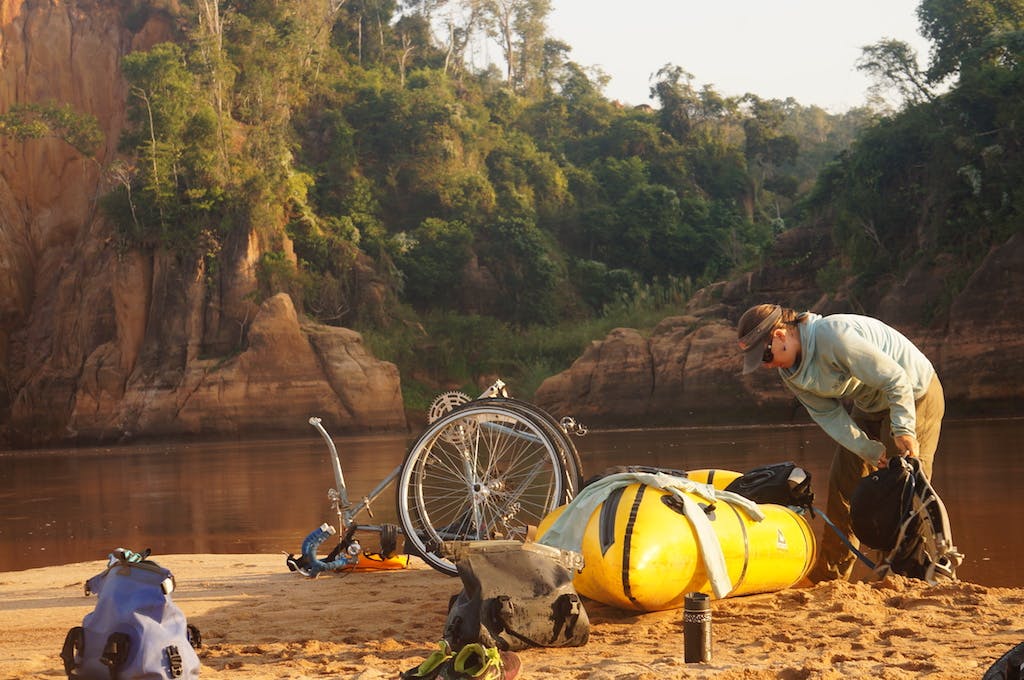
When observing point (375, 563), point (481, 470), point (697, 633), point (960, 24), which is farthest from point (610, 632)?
point (960, 24)

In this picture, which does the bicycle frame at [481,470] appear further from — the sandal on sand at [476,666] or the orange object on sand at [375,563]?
the sandal on sand at [476,666]

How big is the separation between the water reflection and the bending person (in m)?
1.03

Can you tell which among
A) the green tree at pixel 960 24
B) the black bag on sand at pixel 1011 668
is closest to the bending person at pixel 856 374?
the black bag on sand at pixel 1011 668

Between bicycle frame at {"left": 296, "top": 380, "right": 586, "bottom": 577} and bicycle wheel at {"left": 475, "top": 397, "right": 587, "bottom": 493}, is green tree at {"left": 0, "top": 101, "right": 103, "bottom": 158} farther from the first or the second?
bicycle wheel at {"left": 475, "top": 397, "right": 587, "bottom": 493}

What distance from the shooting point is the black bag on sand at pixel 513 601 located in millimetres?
4355

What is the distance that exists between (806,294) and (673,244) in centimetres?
1311

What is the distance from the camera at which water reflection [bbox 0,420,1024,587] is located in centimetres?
853

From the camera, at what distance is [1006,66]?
3061 cm

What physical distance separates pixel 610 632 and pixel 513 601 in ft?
1.65

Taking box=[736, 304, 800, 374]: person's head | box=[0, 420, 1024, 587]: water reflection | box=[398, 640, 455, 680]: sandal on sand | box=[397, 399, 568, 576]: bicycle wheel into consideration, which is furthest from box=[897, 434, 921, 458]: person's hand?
box=[398, 640, 455, 680]: sandal on sand

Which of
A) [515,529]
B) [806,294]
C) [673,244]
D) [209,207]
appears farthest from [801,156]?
[515,529]

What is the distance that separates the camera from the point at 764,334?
5.19m

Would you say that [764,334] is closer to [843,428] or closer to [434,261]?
[843,428]

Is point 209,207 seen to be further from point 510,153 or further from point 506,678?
point 506,678
